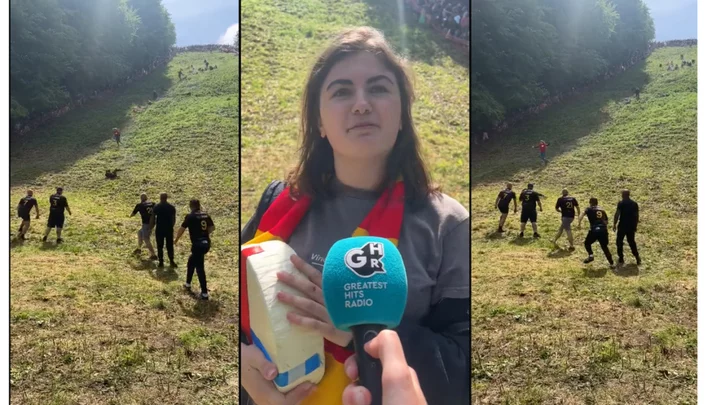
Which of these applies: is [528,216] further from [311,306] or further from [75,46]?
[75,46]

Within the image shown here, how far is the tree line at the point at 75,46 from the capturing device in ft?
18.4

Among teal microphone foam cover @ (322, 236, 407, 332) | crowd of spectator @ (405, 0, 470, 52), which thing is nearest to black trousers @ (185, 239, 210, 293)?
teal microphone foam cover @ (322, 236, 407, 332)

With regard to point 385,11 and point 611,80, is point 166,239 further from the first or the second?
point 611,80

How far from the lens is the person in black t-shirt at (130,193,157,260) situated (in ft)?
18.2

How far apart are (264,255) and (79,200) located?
265cm

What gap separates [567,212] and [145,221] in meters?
4.45

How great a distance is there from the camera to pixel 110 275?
5.44 meters

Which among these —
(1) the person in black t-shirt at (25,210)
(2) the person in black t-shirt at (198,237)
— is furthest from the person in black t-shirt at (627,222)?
(1) the person in black t-shirt at (25,210)

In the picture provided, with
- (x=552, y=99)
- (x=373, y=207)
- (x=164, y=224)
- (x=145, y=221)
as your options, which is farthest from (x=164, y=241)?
(x=552, y=99)

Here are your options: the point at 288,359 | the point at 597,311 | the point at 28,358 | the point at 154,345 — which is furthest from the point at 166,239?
the point at 597,311

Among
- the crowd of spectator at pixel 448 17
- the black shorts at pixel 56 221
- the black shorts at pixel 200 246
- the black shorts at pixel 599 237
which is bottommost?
the black shorts at pixel 200 246

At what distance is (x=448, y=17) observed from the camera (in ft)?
14.9

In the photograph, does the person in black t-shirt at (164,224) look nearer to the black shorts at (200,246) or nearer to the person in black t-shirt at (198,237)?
the person in black t-shirt at (198,237)

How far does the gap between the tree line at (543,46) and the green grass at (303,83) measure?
148 centimetres
